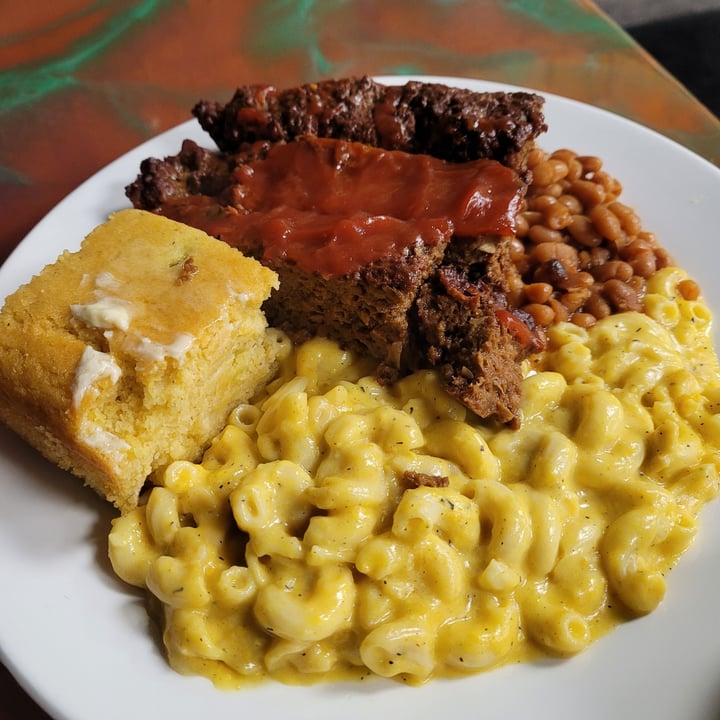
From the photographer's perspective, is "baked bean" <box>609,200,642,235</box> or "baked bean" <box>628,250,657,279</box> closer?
"baked bean" <box>628,250,657,279</box>

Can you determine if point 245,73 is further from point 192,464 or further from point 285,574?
point 285,574

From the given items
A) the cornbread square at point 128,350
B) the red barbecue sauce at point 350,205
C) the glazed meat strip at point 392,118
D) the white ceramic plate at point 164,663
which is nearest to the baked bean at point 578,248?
the glazed meat strip at point 392,118

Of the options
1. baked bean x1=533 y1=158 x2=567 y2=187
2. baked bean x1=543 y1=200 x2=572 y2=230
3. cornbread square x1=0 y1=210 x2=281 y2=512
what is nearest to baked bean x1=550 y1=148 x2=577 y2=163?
baked bean x1=533 y1=158 x2=567 y2=187

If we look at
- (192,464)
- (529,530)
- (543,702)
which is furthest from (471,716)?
(192,464)

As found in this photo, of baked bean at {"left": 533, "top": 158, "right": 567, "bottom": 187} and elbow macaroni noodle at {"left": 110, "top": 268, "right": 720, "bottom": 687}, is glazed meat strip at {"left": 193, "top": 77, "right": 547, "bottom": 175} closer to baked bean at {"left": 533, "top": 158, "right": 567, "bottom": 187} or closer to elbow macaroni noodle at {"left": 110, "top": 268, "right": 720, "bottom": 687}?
baked bean at {"left": 533, "top": 158, "right": 567, "bottom": 187}

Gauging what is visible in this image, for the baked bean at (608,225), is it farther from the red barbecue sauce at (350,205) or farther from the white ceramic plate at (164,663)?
the white ceramic plate at (164,663)

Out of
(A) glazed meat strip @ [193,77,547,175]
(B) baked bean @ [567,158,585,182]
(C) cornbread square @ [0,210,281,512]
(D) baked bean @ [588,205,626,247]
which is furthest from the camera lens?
(B) baked bean @ [567,158,585,182]

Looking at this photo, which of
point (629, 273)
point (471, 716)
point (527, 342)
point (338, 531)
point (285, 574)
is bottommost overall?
point (471, 716)
